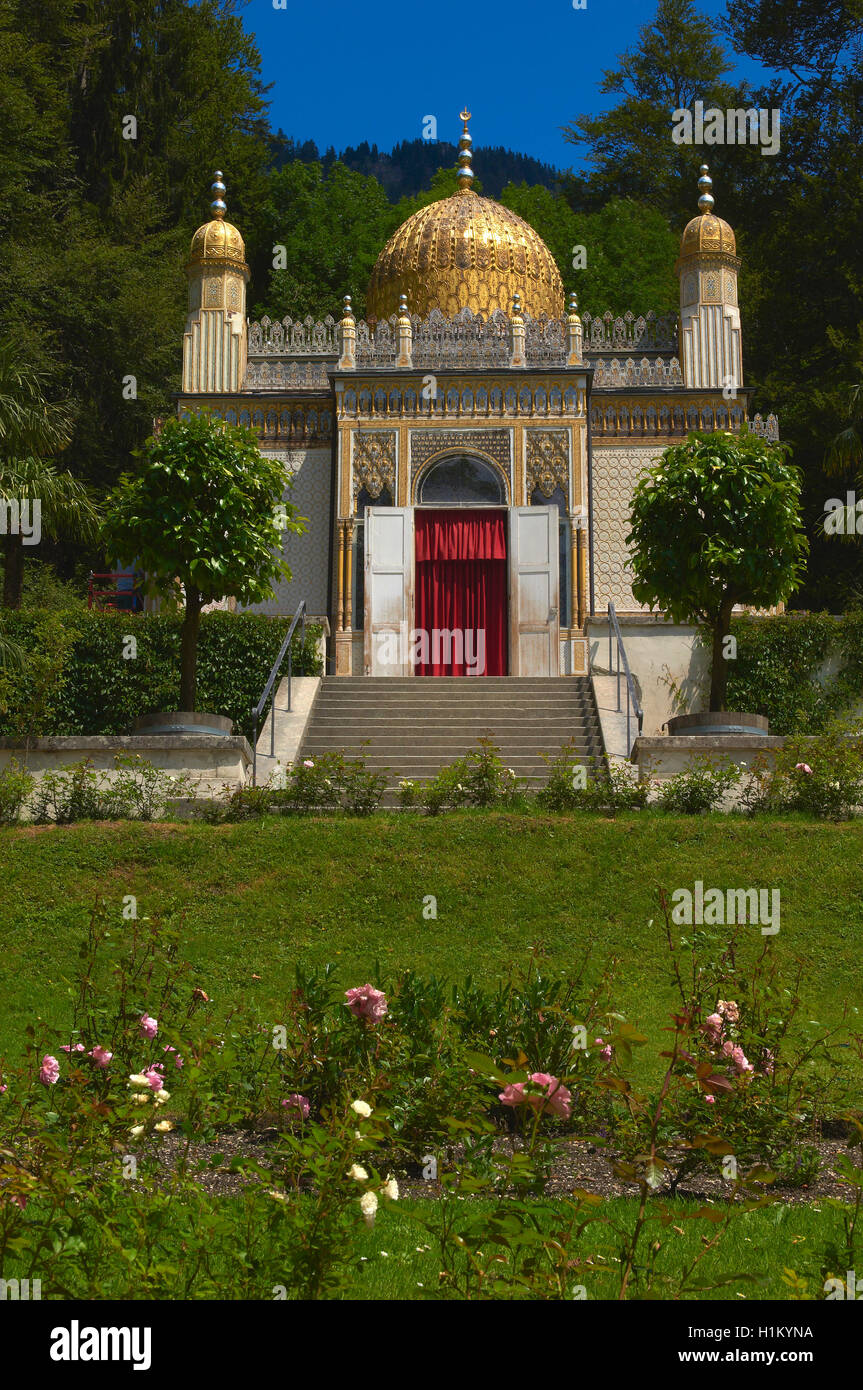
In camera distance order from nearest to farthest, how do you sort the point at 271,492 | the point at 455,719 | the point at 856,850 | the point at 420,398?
the point at 856,850 < the point at 271,492 < the point at 455,719 < the point at 420,398

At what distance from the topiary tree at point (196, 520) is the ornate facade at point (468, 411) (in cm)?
641

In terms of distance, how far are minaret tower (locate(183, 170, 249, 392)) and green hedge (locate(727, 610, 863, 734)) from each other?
1151cm

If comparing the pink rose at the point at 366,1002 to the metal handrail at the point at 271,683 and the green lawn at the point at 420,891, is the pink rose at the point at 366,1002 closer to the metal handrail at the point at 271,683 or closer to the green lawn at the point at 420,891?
the green lawn at the point at 420,891

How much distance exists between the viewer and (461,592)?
25609mm

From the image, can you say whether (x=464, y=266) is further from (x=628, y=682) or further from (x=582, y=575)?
(x=628, y=682)

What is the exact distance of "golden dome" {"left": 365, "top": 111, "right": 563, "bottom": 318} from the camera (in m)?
29.0

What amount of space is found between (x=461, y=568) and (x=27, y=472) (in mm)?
7901

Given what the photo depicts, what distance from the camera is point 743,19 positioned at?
40.3m

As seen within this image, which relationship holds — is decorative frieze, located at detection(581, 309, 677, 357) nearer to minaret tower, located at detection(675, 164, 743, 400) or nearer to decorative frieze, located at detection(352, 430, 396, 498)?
minaret tower, located at detection(675, 164, 743, 400)

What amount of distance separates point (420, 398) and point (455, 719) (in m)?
7.68

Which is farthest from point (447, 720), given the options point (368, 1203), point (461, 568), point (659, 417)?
point (368, 1203)

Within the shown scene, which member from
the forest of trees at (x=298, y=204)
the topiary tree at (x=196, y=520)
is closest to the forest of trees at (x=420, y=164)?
the forest of trees at (x=298, y=204)

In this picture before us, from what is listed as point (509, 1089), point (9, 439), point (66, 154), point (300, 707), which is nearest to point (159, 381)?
point (66, 154)
